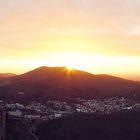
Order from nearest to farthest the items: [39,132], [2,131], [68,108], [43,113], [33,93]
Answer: [2,131]
[39,132]
[43,113]
[68,108]
[33,93]

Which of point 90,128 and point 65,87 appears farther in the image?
point 65,87

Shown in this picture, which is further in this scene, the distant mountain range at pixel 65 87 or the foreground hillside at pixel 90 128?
the distant mountain range at pixel 65 87

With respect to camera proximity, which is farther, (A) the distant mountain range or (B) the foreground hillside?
(A) the distant mountain range

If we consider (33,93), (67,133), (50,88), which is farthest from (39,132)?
(50,88)

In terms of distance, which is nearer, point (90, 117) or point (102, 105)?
point (90, 117)

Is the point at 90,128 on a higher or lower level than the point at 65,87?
lower

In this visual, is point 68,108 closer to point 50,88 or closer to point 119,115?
point 119,115

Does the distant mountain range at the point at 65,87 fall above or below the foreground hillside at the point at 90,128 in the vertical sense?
above

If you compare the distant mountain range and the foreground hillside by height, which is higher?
the distant mountain range
